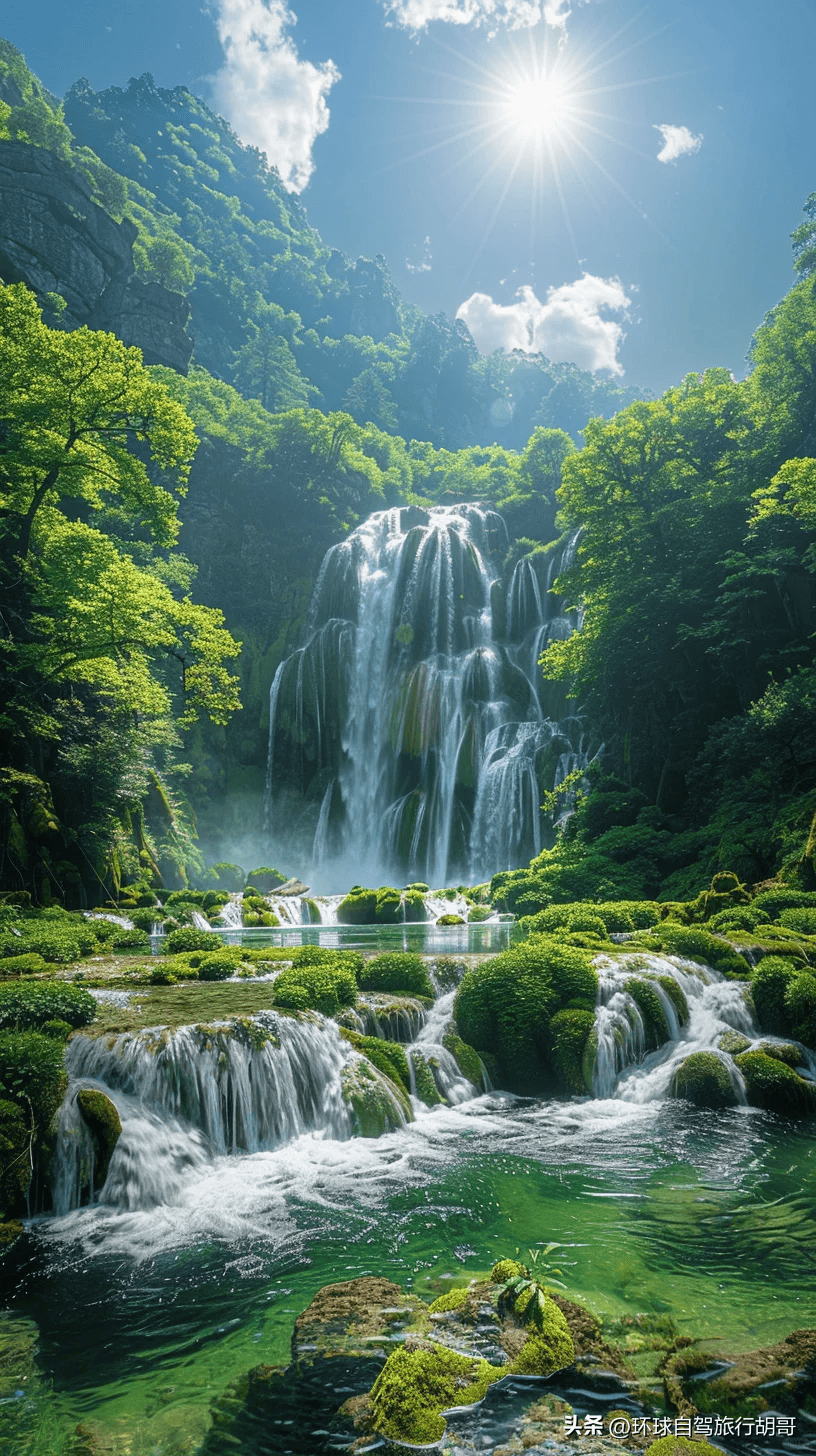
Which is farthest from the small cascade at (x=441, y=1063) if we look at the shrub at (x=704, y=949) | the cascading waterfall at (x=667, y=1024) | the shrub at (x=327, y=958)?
the shrub at (x=704, y=949)

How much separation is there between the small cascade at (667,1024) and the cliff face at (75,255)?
157 feet

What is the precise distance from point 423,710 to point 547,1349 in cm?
3831

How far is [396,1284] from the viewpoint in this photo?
17.4 feet

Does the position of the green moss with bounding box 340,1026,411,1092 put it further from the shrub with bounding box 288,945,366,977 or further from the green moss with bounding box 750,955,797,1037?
the green moss with bounding box 750,955,797,1037

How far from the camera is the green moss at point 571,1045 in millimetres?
10727

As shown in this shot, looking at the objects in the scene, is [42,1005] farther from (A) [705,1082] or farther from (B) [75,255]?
(B) [75,255]

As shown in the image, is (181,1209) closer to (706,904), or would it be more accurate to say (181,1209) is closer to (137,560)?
(706,904)

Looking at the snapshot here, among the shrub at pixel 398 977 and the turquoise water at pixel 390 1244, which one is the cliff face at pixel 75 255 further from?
the turquoise water at pixel 390 1244

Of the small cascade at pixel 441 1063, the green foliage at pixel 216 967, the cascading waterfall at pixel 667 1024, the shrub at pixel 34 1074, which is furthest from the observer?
the green foliage at pixel 216 967

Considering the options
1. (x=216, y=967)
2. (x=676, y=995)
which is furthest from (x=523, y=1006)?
(x=216, y=967)

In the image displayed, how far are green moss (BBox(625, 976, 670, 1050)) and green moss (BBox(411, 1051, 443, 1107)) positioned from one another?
12.4ft

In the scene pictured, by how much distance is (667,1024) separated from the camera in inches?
452

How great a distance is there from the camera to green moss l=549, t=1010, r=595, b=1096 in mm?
10727

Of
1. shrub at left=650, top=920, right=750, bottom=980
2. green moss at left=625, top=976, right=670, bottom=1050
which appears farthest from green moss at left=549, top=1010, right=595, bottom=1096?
shrub at left=650, top=920, right=750, bottom=980
